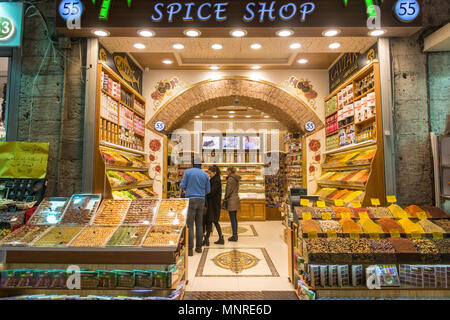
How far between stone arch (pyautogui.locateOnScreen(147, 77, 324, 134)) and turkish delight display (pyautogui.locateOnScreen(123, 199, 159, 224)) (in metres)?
3.29

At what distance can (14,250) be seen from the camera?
8.39 feet

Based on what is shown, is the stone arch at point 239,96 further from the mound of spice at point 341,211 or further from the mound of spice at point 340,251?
the mound of spice at point 340,251

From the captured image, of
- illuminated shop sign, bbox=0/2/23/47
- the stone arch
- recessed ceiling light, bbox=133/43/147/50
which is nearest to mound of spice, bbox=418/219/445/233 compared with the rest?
the stone arch

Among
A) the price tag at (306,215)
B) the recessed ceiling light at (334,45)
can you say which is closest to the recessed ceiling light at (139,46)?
the recessed ceiling light at (334,45)

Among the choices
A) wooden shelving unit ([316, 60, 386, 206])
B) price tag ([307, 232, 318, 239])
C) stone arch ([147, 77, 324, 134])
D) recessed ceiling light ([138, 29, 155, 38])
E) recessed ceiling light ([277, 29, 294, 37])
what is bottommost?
price tag ([307, 232, 318, 239])

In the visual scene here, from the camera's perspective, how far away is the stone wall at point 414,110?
3.83m

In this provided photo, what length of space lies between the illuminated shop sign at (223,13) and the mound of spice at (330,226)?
8.80 feet

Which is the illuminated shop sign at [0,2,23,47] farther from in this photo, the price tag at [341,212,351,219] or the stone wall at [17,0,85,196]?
the price tag at [341,212,351,219]

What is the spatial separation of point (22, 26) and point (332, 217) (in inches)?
205

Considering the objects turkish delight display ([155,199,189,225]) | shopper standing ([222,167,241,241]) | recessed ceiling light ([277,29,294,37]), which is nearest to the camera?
turkish delight display ([155,199,189,225])

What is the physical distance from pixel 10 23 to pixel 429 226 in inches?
236

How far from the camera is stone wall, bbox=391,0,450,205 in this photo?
3.83 m

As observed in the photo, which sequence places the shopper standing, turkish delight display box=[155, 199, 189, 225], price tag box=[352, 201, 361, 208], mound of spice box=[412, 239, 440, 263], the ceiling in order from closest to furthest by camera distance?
mound of spice box=[412, 239, 440, 263] → turkish delight display box=[155, 199, 189, 225] → price tag box=[352, 201, 361, 208] → the ceiling → the shopper standing
